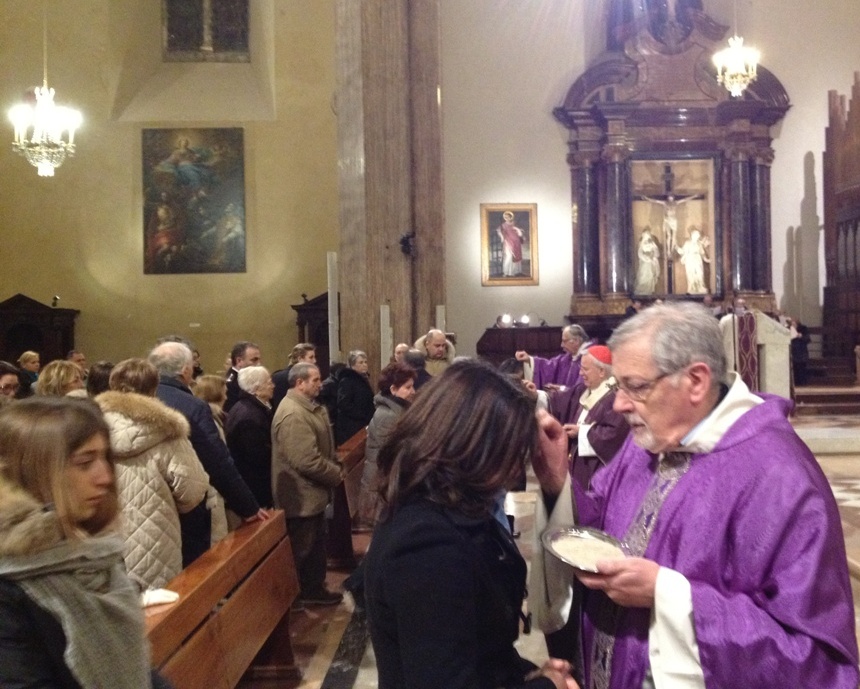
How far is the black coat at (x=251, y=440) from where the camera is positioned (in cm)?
485

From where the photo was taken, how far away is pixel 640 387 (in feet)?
6.07

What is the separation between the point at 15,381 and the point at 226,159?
39.8ft

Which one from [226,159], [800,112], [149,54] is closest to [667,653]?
[800,112]

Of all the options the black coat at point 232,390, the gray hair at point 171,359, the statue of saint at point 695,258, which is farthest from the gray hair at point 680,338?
the statue of saint at point 695,258

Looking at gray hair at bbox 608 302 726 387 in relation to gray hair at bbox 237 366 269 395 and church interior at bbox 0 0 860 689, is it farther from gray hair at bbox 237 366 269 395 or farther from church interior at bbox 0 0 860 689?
church interior at bbox 0 0 860 689

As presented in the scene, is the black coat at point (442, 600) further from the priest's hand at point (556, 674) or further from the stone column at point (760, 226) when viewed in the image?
the stone column at point (760, 226)

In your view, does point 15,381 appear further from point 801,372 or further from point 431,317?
point 801,372

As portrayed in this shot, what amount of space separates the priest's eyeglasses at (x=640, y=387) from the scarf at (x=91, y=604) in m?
1.07

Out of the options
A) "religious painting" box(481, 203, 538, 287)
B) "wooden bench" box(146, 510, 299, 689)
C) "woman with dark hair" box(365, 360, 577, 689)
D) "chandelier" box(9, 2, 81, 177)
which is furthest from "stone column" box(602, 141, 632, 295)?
"woman with dark hair" box(365, 360, 577, 689)

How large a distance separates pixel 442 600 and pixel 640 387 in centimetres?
69

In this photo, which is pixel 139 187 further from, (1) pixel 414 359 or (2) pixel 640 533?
(2) pixel 640 533

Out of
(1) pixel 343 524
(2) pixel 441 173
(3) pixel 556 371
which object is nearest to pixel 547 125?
(2) pixel 441 173

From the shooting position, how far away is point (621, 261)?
14.5 metres

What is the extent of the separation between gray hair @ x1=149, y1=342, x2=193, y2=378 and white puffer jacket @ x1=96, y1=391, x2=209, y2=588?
61 centimetres
